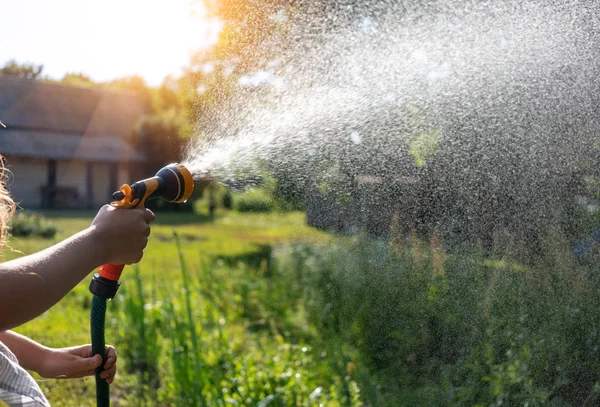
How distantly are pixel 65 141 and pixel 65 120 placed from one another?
40cm

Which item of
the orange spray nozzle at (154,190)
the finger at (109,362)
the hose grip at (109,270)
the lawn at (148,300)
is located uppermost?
the orange spray nozzle at (154,190)

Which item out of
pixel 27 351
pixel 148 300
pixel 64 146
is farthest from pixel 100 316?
pixel 64 146

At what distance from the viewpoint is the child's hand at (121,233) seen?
1.29m

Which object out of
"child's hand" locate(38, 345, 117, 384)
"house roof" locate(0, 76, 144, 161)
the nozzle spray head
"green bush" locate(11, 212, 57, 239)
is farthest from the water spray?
"green bush" locate(11, 212, 57, 239)

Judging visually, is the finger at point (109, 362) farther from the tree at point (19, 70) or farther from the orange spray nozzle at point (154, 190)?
the tree at point (19, 70)

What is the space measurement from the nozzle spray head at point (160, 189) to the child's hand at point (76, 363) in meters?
0.48

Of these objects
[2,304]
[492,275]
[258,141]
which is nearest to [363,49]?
[258,141]

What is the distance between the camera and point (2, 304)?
1.19m

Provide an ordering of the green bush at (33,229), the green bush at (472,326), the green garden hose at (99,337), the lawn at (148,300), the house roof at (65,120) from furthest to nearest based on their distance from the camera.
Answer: the green bush at (33,229), the house roof at (65,120), the lawn at (148,300), the green bush at (472,326), the green garden hose at (99,337)

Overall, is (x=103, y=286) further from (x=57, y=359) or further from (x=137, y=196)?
(x=57, y=359)

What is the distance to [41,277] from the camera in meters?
1.21

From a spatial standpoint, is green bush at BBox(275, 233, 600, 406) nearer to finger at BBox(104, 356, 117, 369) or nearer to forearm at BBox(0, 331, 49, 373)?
finger at BBox(104, 356, 117, 369)

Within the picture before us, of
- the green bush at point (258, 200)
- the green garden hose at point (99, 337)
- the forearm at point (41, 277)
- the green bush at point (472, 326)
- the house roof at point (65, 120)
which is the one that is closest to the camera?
the forearm at point (41, 277)

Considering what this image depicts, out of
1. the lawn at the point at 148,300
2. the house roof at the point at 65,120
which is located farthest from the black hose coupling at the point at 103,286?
the house roof at the point at 65,120
